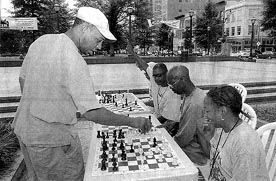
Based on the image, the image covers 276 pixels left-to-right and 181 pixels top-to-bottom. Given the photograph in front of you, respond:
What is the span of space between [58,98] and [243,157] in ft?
3.02

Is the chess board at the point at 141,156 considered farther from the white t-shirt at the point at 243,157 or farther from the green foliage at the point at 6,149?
the green foliage at the point at 6,149

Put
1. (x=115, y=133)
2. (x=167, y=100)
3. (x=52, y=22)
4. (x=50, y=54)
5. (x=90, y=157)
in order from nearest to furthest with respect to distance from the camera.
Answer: (x=50, y=54) < (x=90, y=157) < (x=115, y=133) < (x=167, y=100) < (x=52, y=22)

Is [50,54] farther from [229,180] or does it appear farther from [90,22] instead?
[229,180]

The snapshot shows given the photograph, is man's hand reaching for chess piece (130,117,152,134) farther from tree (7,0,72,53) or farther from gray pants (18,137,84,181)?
tree (7,0,72,53)

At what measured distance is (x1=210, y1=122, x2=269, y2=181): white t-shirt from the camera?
3.24ft

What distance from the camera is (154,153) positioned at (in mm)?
1325

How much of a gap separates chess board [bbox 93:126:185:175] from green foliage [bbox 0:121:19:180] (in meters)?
1.28

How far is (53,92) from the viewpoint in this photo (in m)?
1.06

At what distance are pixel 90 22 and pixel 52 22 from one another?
155 centimetres

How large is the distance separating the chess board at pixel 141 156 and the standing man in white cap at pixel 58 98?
23 centimetres

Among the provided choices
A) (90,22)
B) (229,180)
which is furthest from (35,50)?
(229,180)

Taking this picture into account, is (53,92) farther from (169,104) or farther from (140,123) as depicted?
(169,104)

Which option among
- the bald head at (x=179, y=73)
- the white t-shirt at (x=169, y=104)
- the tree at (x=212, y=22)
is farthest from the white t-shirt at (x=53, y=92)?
the tree at (x=212, y=22)

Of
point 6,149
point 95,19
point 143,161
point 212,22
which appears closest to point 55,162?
point 143,161
